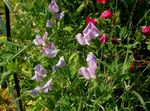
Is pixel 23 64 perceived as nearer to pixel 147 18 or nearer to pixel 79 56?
pixel 79 56

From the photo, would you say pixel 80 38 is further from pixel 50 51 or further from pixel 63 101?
pixel 63 101

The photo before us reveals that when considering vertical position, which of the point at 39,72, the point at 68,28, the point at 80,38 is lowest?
the point at 39,72

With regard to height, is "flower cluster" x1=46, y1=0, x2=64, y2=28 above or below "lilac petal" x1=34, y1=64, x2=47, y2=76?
above

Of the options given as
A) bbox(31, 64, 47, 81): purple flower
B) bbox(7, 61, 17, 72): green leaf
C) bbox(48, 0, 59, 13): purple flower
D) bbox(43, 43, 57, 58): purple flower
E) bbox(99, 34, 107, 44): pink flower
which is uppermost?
bbox(48, 0, 59, 13): purple flower

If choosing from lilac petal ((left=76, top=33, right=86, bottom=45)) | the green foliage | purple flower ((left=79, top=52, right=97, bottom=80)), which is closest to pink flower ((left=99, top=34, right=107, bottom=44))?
the green foliage

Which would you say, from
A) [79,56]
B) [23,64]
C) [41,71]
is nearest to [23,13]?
[23,64]

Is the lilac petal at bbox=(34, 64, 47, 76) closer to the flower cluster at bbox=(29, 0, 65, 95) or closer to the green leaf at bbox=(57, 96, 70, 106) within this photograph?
the flower cluster at bbox=(29, 0, 65, 95)

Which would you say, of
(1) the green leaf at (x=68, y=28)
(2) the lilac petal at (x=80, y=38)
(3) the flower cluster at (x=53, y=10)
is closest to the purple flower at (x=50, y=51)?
(2) the lilac petal at (x=80, y=38)

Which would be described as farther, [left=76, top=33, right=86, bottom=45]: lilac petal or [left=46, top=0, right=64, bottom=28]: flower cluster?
[left=46, top=0, right=64, bottom=28]: flower cluster

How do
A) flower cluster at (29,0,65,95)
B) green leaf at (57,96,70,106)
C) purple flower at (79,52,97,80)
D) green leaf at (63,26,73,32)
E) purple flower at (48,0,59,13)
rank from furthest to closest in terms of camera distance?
green leaf at (63,26,73,32)
purple flower at (48,0,59,13)
green leaf at (57,96,70,106)
flower cluster at (29,0,65,95)
purple flower at (79,52,97,80)

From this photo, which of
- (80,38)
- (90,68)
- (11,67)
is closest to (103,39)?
(80,38)

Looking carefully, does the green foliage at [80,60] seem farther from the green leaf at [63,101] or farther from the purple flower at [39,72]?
the purple flower at [39,72]
